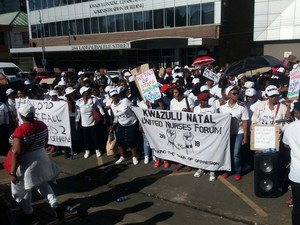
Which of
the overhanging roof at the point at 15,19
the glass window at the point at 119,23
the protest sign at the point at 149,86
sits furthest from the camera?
the overhanging roof at the point at 15,19

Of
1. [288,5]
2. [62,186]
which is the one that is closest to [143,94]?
[62,186]

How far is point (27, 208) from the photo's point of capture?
507cm

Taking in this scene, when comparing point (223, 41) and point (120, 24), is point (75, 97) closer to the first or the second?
point (223, 41)

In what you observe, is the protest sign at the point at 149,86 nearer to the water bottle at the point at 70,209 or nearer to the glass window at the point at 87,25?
the water bottle at the point at 70,209

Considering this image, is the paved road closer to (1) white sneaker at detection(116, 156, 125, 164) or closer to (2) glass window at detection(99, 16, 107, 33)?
(1) white sneaker at detection(116, 156, 125, 164)

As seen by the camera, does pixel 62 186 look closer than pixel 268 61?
Yes

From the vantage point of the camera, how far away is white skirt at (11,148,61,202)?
4859mm

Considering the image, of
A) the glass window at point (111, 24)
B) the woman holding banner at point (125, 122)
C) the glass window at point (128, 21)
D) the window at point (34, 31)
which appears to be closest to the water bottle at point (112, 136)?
the woman holding banner at point (125, 122)

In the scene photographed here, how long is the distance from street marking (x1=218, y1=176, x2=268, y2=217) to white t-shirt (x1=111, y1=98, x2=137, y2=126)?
2279mm

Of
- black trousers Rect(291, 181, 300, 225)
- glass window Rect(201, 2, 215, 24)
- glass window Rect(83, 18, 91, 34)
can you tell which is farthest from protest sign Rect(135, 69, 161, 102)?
glass window Rect(83, 18, 91, 34)

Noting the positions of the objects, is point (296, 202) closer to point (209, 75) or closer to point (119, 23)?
point (209, 75)

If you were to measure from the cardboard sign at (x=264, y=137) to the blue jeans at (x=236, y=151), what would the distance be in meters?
0.52

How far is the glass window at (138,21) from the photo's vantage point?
34778 millimetres

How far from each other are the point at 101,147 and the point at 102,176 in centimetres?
161
